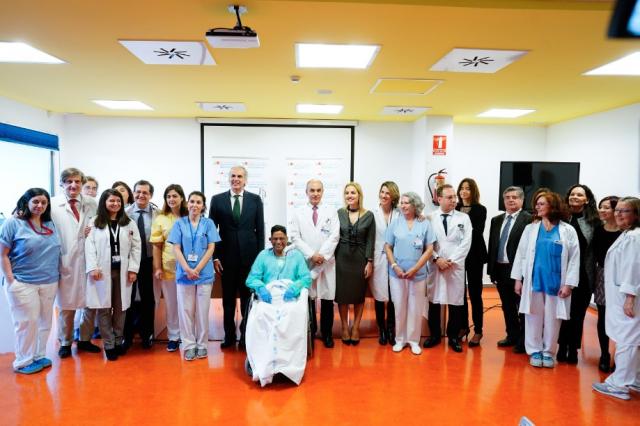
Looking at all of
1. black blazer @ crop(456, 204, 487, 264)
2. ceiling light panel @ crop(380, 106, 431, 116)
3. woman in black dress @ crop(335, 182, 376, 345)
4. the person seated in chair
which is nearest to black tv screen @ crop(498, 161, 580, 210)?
ceiling light panel @ crop(380, 106, 431, 116)

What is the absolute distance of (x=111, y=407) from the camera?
300 cm

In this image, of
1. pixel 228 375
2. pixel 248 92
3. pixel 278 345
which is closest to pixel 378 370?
pixel 278 345

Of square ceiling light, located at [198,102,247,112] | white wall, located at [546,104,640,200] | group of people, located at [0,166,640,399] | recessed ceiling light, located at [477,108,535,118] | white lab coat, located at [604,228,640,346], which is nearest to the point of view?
white lab coat, located at [604,228,640,346]

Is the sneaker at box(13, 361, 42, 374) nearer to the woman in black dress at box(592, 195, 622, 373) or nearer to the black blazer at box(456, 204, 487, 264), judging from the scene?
the black blazer at box(456, 204, 487, 264)

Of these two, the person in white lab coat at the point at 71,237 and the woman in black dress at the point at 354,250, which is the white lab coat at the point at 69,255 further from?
the woman in black dress at the point at 354,250

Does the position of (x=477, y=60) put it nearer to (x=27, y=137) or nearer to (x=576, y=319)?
(x=576, y=319)

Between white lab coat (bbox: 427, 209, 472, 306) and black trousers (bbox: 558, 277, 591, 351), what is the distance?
0.95 metres

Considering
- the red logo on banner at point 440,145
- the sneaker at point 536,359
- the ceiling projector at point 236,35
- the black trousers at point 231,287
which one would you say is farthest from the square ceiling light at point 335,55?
the sneaker at point 536,359

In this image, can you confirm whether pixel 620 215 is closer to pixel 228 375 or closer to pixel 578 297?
pixel 578 297

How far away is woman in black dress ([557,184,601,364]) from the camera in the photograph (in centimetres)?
371

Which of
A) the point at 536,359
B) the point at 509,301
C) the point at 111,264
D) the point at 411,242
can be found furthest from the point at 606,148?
the point at 111,264

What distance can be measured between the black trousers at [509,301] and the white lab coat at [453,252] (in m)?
0.48

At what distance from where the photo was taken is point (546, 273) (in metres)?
3.61

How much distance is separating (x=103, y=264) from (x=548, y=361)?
4132mm
